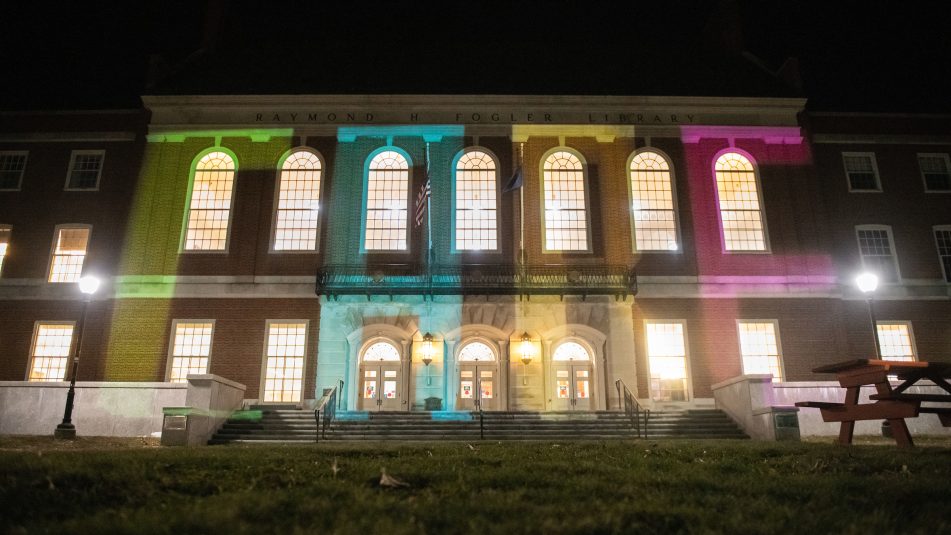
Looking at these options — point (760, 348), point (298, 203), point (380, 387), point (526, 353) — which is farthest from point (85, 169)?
point (760, 348)

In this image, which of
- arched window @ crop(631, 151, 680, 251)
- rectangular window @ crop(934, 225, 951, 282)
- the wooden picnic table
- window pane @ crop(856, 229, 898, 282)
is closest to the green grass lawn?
the wooden picnic table

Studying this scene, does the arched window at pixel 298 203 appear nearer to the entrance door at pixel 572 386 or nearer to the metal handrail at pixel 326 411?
the metal handrail at pixel 326 411

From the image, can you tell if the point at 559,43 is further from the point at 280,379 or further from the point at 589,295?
the point at 280,379

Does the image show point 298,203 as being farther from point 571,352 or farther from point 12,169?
point 571,352

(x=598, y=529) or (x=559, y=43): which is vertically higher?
(x=559, y=43)

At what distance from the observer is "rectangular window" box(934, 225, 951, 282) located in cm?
2533

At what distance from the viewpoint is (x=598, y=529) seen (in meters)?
4.99

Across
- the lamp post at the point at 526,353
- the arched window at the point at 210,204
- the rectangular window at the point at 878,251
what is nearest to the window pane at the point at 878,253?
the rectangular window at the point at 878,251

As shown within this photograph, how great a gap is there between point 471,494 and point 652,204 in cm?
2129

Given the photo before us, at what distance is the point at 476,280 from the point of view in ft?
78.1

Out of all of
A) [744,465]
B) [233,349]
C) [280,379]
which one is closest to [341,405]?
[280,379]

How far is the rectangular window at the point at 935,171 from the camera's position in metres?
26.4

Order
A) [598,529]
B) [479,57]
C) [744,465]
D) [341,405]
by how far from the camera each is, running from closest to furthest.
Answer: [598,529] → [744,465] → [341,405] → [479,57]

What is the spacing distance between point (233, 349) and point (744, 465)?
63.6 feet
